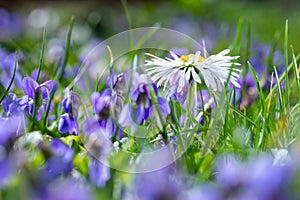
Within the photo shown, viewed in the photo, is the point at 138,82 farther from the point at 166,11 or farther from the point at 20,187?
the point at 166,11

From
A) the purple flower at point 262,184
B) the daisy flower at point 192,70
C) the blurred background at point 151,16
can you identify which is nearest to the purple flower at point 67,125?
the daisy flower at point 192,70

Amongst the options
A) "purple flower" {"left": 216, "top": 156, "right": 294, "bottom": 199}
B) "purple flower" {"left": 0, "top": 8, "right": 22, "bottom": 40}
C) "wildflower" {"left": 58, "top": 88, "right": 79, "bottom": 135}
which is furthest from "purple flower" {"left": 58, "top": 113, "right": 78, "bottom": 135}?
"purple flower" {"left": 0, "top": 8, "right": 22, "bottom": 40}

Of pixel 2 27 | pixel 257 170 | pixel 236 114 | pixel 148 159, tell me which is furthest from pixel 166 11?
pixel 257 170

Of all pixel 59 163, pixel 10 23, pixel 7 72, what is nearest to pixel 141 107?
pixel 59 163

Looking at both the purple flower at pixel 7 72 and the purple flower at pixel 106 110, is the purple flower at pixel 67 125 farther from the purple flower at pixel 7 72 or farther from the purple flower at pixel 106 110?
the purple flower at pixel 7 72

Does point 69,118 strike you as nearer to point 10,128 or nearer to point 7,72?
point 10,128

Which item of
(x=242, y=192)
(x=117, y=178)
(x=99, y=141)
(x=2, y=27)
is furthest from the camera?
(x=2, y=27)

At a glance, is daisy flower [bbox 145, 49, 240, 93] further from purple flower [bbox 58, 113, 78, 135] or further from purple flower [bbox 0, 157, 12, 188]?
purple flower [bbox 0, 157, 12, 188]
